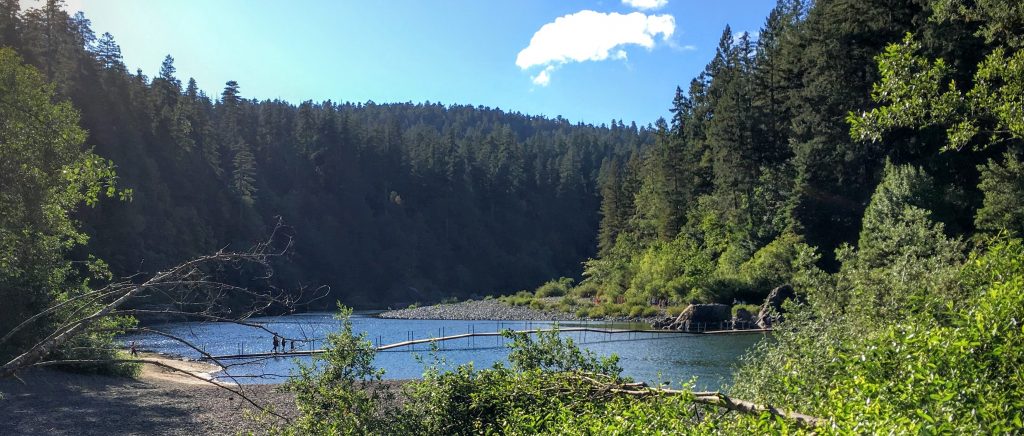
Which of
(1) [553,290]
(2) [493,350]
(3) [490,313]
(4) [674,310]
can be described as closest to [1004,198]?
(2) [493,350]

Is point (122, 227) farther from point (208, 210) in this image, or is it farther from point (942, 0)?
point (942, 0)

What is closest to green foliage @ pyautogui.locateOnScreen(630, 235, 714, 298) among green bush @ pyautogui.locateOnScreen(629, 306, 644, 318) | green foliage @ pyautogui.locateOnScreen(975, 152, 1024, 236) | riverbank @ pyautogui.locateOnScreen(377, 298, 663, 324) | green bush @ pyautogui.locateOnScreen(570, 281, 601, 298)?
green bush @ pyautogui.locateOnScreen(629, 306, 644, 318)

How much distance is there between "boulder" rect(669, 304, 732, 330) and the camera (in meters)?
46.1

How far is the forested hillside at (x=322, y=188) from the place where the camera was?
65.6 metres

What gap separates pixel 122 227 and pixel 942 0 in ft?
209

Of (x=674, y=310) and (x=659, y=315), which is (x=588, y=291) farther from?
(x=674, y=310)

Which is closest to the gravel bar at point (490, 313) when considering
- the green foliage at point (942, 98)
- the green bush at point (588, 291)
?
the green bush at point (588, 291)

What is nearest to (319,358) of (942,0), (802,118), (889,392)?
(889,392)

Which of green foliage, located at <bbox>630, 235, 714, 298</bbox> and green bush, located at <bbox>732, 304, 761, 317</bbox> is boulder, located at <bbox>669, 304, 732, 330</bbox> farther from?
green foliage, located at <bbox>630, 235, 714, 298</bbox>

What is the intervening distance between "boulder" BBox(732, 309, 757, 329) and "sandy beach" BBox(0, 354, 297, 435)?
30.5 m

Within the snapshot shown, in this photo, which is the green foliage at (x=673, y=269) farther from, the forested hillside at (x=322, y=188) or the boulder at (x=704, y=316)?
the forested hillside at (x=322, y=188)

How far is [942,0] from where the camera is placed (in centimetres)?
845

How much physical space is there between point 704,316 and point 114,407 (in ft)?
119

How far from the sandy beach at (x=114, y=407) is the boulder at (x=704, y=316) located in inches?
1175
